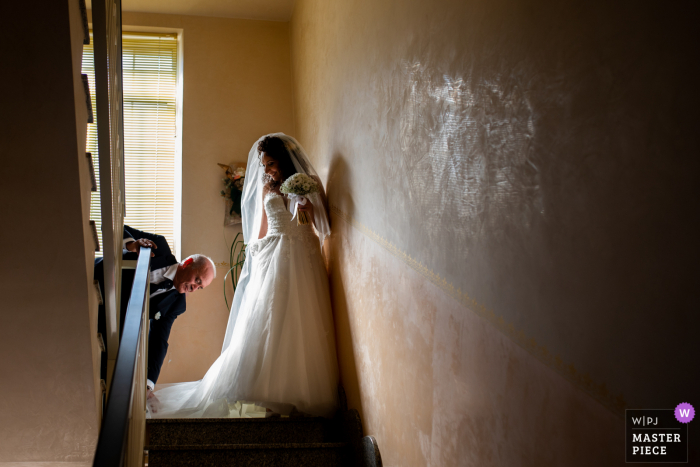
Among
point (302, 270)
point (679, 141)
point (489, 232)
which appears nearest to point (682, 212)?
point (679, 141)

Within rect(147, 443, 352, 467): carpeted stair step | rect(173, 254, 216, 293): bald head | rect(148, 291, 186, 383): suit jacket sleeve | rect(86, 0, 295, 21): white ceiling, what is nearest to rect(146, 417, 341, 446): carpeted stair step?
rect(147, 443, 352, 467): carpeted stair step

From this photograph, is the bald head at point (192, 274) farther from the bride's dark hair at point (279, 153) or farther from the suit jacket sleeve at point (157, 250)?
the bride's dark hair at point (279, 153)

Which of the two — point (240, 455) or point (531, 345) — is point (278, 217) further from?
point (531, 345)

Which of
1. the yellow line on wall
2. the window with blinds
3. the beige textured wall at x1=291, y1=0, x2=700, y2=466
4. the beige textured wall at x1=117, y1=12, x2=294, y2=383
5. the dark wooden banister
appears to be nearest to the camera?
the beige textured wall at x1=291, y1=0, x2=700, y2=466

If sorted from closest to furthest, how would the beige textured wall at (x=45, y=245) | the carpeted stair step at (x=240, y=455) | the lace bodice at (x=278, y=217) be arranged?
1. the beige textured wall at (x=45, y=245)
2. the carpeted stair step at (x=240, y=455)
3. the lace bodice at (x=278, y=217)

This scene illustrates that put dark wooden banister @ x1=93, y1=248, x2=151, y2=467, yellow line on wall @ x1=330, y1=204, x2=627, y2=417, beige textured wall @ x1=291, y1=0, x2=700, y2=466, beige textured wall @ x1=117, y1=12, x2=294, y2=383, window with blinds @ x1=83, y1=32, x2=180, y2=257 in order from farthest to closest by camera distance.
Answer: window with blinds @ x1=83, y1=32, x2=180, y2=257 → beige textured wall @ x1=117, y1=12, x2=294, y2=383 → dark wooden banister @ x1=93, y1=248, x2=151, y2=467 → yellow line on wall @ x1=330, y1=204, x2=627, y2=417 → beige textured wall @ x1=291, y1=0, x2=700, y2=466

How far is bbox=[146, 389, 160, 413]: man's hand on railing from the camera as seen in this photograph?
12.2 feet

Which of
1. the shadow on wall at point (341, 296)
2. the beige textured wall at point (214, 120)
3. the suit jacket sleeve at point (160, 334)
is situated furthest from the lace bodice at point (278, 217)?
the beige textured wall at point (214, 120)

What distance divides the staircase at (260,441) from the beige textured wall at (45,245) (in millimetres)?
633

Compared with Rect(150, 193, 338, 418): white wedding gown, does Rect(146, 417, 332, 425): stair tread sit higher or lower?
lower

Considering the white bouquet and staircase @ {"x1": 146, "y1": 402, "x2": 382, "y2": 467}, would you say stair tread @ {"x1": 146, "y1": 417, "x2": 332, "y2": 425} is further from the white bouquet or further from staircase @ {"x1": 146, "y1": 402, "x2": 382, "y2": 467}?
the white bouquet

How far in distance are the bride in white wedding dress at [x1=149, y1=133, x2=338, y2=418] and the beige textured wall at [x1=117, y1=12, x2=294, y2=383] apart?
1.54 m

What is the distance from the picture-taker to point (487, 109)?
149cm

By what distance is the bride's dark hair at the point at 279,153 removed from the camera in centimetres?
405
